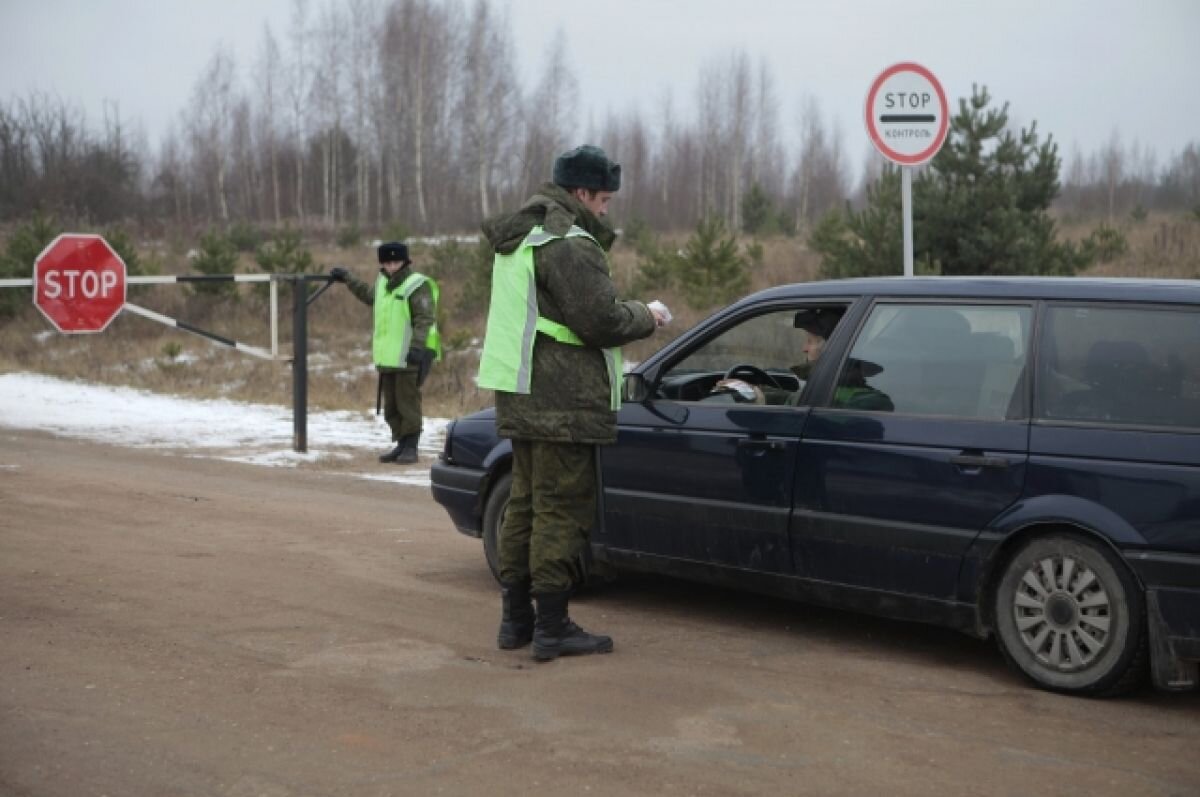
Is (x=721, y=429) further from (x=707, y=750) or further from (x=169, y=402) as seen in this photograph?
(x=169, y=402)

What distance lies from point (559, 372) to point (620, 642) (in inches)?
47.4

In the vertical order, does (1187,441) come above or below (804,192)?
below

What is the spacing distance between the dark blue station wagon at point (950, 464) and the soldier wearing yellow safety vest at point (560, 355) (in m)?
0.74

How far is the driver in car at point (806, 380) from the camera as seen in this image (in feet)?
20.0

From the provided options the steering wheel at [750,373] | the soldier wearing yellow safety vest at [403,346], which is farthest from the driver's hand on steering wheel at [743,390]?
the soldier wearing yellow safety vest at [403,346]

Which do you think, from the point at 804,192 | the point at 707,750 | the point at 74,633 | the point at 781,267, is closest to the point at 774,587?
the point at 707,750

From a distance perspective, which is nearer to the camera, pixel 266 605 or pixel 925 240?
pixel 266 605

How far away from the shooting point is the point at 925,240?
752 inches

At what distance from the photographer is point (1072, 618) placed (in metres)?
5.36

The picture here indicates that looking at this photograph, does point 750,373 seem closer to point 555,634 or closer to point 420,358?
point 555,634

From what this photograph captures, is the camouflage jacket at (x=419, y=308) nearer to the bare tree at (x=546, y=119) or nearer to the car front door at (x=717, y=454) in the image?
the car front door at (x=717, y=454)

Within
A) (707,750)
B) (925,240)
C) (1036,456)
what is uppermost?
(925,240)

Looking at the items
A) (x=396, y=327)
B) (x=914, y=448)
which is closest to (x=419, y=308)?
(x=396, y=327)

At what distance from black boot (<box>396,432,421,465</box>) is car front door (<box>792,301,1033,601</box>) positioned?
22.5ft
